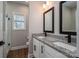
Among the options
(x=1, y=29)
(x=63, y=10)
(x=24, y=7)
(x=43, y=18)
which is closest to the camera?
(x=1, y=29)

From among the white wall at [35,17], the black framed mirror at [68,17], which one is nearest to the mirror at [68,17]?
the black framed mirror at [68,17]

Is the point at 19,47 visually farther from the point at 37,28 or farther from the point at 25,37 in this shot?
the point at 37,28

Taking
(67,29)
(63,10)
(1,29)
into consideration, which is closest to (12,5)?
(63,10)

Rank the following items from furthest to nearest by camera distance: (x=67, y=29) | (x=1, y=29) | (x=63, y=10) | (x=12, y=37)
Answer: (x=12, y=37)
(x=63, y=10)
(x=67, y=29)
(x=1, y=29)

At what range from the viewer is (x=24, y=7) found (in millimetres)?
5168

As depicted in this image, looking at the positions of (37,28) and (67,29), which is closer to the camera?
(67,29)

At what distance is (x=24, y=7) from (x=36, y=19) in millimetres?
1699

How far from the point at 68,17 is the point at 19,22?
341cm

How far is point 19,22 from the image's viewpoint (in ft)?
16.8

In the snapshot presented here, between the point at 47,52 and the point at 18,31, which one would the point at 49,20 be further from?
the point at 18,31


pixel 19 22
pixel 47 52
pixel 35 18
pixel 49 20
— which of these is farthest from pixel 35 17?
pixel 47 52

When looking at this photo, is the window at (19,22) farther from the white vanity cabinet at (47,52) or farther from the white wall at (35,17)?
the white vanity cabinet at (47,52)

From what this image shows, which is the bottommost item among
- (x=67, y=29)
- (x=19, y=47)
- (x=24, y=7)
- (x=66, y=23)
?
(x=19, y=47)

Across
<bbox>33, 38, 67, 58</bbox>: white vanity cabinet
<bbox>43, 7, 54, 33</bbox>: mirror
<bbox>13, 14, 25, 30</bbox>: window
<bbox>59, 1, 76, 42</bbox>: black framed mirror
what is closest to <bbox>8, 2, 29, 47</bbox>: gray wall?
<bbox>13, 14, 25, 30</bbox>: window
